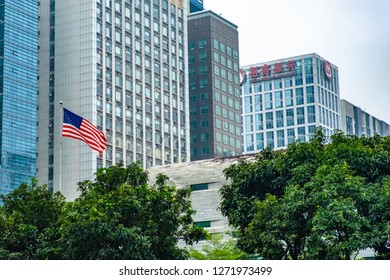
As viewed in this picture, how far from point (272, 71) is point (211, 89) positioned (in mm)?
36877

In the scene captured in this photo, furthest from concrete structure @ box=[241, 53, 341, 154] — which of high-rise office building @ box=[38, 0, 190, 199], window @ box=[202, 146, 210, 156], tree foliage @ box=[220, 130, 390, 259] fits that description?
tree foliage @ box=[220, 130, 390, 259]

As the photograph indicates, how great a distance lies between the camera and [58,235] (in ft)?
142

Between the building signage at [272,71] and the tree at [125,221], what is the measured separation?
5755 inches

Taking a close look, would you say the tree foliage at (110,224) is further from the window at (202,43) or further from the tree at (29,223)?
the window at (202,43)

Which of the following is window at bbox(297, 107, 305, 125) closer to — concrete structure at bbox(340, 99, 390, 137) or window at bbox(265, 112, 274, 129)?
window at bbox(265, 112, 274, 129)

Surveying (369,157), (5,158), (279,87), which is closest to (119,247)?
(369,157)

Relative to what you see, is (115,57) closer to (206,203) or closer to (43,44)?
(43,44)

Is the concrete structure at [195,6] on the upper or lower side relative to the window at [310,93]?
upper

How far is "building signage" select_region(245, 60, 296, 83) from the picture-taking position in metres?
188

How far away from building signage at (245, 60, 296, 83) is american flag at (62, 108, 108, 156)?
14253 centimetres

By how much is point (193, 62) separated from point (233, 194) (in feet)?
387

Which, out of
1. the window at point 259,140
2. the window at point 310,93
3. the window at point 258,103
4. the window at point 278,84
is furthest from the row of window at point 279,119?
the window at point 278,84

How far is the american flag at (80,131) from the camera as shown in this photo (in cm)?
4691

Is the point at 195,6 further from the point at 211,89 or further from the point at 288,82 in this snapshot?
the point at 288,82
